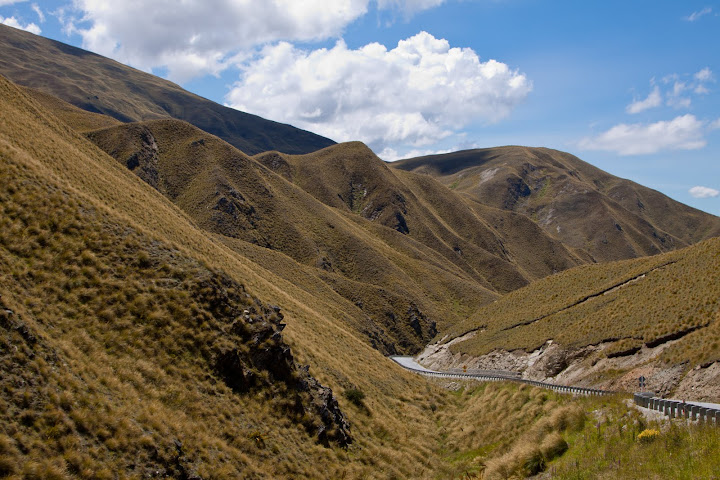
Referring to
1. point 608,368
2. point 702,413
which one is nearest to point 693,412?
point 702,413

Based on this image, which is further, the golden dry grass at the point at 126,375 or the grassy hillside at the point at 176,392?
the grassy hillside at the point at 176,392

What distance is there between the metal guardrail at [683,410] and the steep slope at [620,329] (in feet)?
23.6

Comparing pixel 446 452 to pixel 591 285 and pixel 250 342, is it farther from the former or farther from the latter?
pixel 591 285

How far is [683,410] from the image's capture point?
14.8 meters

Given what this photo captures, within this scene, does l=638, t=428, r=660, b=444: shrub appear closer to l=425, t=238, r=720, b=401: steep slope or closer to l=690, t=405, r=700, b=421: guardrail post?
l=690, t=405, r=700, b=421: guardrail post

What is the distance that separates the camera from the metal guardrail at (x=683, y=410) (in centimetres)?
1356

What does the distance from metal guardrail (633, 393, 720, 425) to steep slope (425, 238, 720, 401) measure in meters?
7.20

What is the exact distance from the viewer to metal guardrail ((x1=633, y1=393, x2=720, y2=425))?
44.5ft

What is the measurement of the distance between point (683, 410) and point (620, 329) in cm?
2459

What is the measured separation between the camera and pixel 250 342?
23.6m

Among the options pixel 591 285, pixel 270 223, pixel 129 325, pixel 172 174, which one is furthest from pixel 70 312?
pixel 172 174

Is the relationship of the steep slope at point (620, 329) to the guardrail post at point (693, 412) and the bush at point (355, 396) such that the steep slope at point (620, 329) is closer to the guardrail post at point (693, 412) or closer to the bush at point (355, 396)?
the guardrail post at point (693, 412)

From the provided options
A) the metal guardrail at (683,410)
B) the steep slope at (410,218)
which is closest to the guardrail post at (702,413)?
the metal guardrail at (683,410)

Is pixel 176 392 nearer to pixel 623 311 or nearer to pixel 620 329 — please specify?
pixel 620 329
